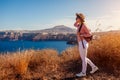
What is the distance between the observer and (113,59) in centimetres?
962

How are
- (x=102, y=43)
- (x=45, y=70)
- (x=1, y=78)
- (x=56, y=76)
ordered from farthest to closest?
(x=102, y=43) → (x=45, y=70) → (x=56, y=76) → (x=1, y=78)

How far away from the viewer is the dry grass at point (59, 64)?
871 cm

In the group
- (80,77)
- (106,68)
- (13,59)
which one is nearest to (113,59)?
(106,68)

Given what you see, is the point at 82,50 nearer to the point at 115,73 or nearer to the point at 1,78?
the point at 115,73

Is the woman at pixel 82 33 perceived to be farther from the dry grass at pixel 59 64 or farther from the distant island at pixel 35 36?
the distant island at pixel 35 36

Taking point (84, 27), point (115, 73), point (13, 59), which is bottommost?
point (115, 73)

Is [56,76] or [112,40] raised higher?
[112,40]

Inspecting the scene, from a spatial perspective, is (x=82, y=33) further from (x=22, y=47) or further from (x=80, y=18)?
(x=22, y=47)

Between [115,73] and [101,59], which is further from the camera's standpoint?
[101,59]

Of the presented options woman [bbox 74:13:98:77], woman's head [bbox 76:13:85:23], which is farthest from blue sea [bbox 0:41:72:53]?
woman's head [bbox 76:13:85:23]

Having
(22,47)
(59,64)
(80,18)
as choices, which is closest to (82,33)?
(80,18)

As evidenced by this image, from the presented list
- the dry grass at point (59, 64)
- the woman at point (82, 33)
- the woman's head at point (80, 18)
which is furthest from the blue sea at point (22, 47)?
the woman's head at point (80, 18)

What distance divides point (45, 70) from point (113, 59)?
239 cm

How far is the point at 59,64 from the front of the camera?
33.7 ft
